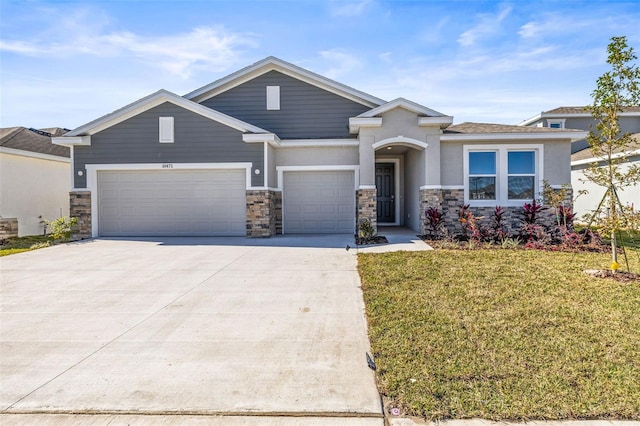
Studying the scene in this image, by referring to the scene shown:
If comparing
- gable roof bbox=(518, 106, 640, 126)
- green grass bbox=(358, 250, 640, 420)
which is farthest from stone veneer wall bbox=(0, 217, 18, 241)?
gable roof bbox=(518, 106, 640, 126)

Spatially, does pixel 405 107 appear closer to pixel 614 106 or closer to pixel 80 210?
pixel 614 106

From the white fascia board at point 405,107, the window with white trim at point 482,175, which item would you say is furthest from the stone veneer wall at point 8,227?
the window with white trim at point 482,175

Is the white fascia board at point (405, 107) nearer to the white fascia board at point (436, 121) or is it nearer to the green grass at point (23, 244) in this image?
the white fascia board at point (436, 121)

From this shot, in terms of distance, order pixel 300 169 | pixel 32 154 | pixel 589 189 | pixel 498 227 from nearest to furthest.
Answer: pixel 498 227 → pixel 300 169 → pixel 32 154 → pixel 589 189

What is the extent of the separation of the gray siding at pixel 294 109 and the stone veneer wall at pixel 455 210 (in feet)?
12.8

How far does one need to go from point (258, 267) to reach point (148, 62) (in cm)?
774

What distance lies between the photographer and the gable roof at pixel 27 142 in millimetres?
14031

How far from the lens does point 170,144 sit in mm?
12398

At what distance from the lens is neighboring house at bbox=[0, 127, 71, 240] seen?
536 inches

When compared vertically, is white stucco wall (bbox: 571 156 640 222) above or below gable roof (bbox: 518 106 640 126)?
below

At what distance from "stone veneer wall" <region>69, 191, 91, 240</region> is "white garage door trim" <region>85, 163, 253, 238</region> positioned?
15 cm

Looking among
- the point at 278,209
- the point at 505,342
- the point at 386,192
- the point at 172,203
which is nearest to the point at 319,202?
the point at 278,209

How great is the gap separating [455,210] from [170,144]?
952 cm

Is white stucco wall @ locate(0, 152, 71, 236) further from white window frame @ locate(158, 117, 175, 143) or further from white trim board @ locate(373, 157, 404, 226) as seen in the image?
white trim board @ locate(373, 157, 404, 226)
